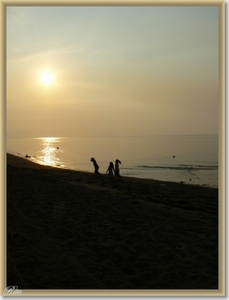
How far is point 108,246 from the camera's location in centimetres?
549

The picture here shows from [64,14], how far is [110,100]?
5063mm

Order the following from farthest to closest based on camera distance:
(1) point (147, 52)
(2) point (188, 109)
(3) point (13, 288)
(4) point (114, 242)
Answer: (2) point (188, 109)
(1) point (147, 52)
(4) point (114, 242)
(3) point (13, 288)

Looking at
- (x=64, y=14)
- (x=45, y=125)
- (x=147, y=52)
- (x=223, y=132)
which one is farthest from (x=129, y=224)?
(x=45, y=125)

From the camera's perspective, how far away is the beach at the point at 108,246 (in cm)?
477

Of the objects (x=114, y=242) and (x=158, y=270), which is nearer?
(x=158, y=270)

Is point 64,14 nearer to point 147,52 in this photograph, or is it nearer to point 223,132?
point 147,52

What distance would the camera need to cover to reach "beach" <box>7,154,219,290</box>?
188 inches

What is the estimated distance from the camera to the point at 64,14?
19.1 ft
